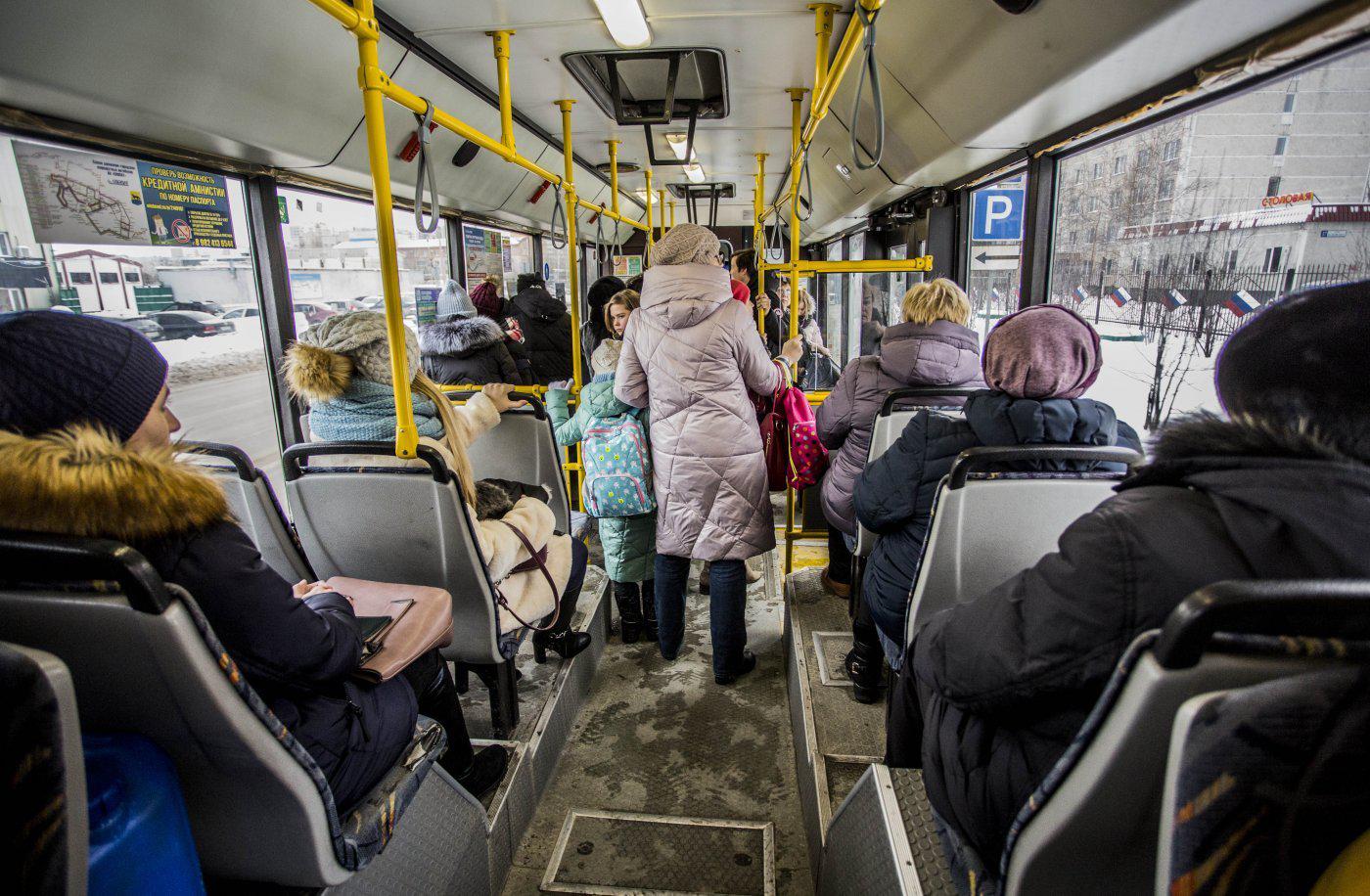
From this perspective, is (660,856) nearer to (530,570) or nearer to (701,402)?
(530,570)

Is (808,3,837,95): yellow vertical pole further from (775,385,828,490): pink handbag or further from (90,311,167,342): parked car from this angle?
(90,311,167,342): parked car

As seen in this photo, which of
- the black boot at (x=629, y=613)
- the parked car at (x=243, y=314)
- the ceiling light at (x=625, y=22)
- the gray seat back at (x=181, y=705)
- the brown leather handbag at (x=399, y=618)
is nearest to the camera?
the gray seat back at (x=181, y=705)

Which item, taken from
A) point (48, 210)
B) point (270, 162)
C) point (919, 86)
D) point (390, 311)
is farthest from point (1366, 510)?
point (270, 162)

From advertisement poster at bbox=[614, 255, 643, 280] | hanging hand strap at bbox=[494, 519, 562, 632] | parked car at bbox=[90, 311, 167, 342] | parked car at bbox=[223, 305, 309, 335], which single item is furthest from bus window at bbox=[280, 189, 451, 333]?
advertisement poster at bbox=[614, 255, 643, 280]

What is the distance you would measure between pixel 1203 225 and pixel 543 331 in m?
4.66

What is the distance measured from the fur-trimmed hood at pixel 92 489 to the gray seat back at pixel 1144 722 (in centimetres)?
135

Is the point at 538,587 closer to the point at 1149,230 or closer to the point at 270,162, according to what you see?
the point at 270,162

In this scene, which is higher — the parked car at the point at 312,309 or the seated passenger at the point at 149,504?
the parked car at the point at 312,309

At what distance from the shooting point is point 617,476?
294 centimetres

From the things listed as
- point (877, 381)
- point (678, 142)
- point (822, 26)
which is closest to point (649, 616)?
point (877, 381)

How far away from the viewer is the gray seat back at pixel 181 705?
3.10 ft

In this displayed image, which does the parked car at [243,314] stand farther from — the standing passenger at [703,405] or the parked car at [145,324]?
the standing passenger at [703,405]

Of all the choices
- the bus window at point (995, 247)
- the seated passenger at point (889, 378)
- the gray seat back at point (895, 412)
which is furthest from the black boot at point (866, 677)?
the bus window at point (995, 247)

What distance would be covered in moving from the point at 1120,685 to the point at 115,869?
132cm
